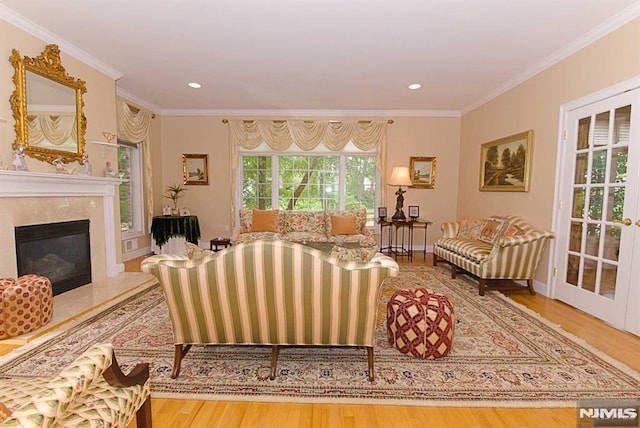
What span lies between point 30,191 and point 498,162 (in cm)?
583

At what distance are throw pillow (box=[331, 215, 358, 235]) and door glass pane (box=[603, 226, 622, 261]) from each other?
3117 millimetres

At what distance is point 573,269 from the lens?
346 cm

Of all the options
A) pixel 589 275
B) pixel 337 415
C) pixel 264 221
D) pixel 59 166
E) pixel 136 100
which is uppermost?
pixel 136 100

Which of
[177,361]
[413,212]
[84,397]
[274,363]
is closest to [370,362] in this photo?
[274,363]

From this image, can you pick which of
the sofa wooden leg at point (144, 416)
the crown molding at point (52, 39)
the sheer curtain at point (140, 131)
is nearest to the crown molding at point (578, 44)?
the sofa wooden leg at point (144, 416)

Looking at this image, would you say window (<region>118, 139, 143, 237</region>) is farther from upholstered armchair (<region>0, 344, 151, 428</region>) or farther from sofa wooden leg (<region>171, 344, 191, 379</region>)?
upholstered armchair (<region>0, 344, 151, 428</region>)

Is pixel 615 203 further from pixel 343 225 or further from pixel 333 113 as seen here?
pixel 333 113

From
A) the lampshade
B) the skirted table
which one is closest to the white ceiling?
the lampshade

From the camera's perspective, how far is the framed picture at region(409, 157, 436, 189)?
20.7 feet

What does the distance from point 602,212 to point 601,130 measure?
0.79m

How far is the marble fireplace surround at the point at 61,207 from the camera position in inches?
117

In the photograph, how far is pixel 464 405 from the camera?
6.08 ft

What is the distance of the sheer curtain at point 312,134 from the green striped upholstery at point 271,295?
449 centimetres

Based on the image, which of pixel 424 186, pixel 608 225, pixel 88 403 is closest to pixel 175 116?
pixel 424 186
